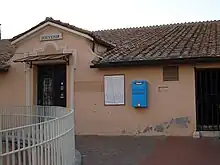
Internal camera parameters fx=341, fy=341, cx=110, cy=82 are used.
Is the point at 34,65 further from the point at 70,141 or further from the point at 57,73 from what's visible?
the point at 70,141

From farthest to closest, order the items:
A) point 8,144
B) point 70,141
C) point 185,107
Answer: point 185,107 < point 70,141 < point 8,144

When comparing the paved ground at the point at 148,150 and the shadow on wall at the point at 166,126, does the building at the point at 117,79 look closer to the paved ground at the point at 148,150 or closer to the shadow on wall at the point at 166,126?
the shadow on wall at the point at 166,126

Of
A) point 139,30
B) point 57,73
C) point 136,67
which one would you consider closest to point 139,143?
point 136,67

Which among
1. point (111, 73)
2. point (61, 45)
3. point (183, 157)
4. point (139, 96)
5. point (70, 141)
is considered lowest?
point (183, 157)

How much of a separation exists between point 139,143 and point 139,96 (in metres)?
2.02

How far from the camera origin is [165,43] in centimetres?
1404

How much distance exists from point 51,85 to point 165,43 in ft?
16.4

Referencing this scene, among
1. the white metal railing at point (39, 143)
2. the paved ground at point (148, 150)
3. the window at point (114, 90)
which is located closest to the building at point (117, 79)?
the window at point (114, 90)

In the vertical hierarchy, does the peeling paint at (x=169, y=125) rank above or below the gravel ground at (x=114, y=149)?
above

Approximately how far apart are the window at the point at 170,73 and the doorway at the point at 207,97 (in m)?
0.70

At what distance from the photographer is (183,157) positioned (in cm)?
841

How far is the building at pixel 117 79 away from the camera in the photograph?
11867 mm

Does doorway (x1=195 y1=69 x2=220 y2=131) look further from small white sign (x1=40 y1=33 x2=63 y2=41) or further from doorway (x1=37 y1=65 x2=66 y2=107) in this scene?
small white sign (x1=40 y1=33 x2=63 y2=41)

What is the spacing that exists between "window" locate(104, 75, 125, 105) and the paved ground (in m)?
1.41
